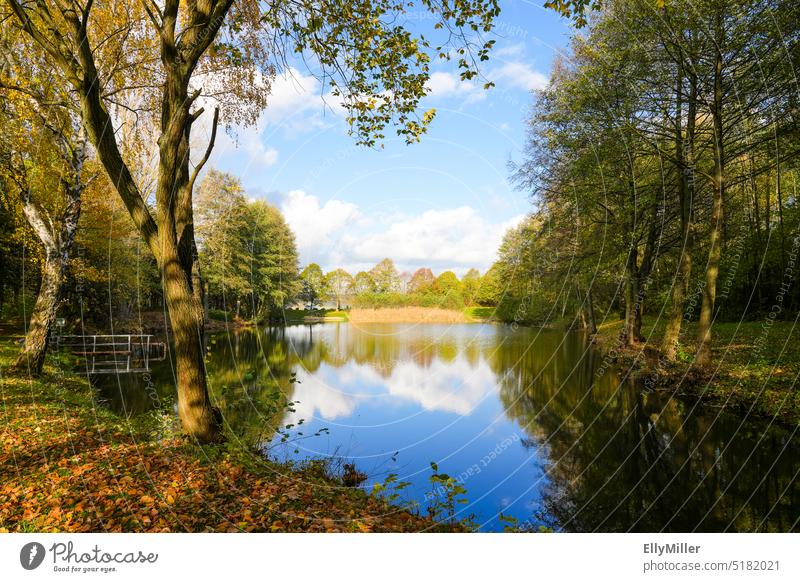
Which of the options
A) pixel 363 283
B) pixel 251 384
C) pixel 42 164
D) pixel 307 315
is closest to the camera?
pixel 42 164

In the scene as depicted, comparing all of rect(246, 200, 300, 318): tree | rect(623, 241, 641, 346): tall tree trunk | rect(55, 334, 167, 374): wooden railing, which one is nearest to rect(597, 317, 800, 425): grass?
rect(623, 241, 641, 346): tall tree trunk

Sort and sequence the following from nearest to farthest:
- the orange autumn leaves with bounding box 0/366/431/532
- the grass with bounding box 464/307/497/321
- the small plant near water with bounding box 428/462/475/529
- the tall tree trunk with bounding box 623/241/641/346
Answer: the orange autumn leaves with bounding box 0/366/431/532, the small plant near water with bounding box 428/462/475/529, the tall tree trunk with bounding box 623/241/641/346, the grass with bounding box 464/307/497/321

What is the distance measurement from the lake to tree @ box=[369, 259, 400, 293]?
342cm

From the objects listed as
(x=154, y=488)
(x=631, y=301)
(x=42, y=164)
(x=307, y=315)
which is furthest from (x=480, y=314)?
(x=154, y=488)

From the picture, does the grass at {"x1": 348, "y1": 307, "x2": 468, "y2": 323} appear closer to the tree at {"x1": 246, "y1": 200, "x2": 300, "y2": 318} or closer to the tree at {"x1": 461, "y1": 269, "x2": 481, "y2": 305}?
the tree at {"x1": 461, "y1": 269, "x2": 481, "y2": 305}

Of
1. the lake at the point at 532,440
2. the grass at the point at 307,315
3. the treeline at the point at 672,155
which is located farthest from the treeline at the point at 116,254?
the treeline at the point at 672,155

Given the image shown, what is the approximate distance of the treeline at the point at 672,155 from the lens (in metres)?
10.2

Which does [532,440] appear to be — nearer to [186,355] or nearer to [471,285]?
[186,355]

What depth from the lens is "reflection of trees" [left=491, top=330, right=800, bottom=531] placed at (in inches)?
239

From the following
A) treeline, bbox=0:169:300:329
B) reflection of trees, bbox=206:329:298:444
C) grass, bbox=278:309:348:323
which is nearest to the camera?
reflection of trees, bbox=206:329:298:444

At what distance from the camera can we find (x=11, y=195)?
45.3 ft

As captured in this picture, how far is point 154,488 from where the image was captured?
15.4 feet
